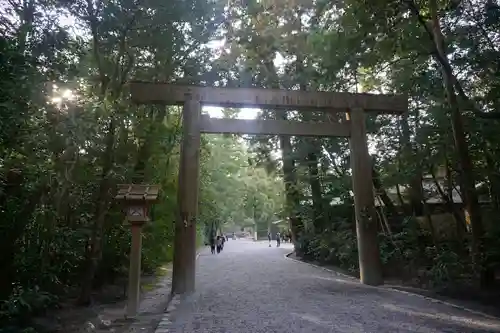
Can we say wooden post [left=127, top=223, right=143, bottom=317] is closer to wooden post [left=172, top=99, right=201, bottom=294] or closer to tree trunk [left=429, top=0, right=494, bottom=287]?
wooden post [left=172, top=99, right=201, bottom=294]

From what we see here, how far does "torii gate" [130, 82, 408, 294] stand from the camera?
9016 mm

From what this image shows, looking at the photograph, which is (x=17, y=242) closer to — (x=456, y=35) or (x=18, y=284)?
(x=18, y=284)

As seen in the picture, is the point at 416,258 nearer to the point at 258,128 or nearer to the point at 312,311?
the point at 312,311

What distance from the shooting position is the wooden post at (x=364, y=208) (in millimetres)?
9648

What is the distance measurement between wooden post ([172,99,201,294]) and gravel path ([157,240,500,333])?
1.94 ft

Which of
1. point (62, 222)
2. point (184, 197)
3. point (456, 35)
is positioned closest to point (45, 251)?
point (62, 222)

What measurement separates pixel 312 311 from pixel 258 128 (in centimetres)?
492

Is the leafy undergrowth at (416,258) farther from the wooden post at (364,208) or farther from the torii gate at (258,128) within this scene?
the torii gate at (258,128)

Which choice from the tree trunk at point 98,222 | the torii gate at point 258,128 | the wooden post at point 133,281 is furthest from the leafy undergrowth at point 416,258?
the tree trunk at point 98,222

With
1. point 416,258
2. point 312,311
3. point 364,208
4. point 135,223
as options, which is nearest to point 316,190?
point 416,258

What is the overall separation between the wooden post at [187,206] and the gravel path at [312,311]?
0.59 metres

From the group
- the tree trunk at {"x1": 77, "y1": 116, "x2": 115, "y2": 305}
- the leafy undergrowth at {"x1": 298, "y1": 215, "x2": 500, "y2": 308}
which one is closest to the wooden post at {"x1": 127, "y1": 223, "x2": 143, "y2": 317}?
the tree trunk at {"x1": 77, "y1": 116, "x2": 115, "y2": 305}

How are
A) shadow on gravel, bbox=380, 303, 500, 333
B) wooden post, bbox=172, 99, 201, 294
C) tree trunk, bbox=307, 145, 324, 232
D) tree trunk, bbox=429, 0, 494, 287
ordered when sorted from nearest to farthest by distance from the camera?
shadow on gravel, bbox=380, 303, 500, 333
tree trunk, bbox=429, 0, 494, 287
wooden post, bbox=172, 99, 201, 294
tree trunk, bbox=307, 145, 324, 232

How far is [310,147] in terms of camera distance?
48.7ft
